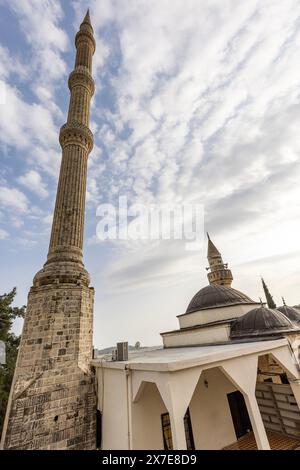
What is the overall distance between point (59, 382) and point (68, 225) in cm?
559

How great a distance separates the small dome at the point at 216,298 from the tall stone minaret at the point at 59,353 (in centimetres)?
855

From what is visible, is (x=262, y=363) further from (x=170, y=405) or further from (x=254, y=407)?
(x=170, y=405)

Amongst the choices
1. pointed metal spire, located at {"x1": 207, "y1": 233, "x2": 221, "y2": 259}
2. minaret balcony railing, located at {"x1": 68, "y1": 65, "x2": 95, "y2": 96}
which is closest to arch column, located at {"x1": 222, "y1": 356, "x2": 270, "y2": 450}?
minaret balcony railing, located at {"x1": 68, "y1": 65, "x2": 95, "y2": 96}

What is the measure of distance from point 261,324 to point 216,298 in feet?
16.1

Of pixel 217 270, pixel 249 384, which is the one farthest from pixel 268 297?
pixel 249 384

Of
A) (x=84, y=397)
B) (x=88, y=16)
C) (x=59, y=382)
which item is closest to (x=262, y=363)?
(x=84, y=397)

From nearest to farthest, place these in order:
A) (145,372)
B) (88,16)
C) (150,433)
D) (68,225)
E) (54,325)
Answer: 1. (145,372)
2. (150,433)
3. (54,325)
4. (68,225)
5. (88,16)

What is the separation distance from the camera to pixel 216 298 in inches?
553

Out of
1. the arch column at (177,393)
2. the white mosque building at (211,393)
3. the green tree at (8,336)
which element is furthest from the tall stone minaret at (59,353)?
the green tree at (8,336)

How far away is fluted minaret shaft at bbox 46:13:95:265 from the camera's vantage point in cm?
886

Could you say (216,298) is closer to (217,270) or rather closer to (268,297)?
(217,270)

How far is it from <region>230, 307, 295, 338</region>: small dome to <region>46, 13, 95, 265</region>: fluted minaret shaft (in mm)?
7771

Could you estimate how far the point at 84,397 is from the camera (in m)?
6.75

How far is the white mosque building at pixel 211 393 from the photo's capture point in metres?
4.68
